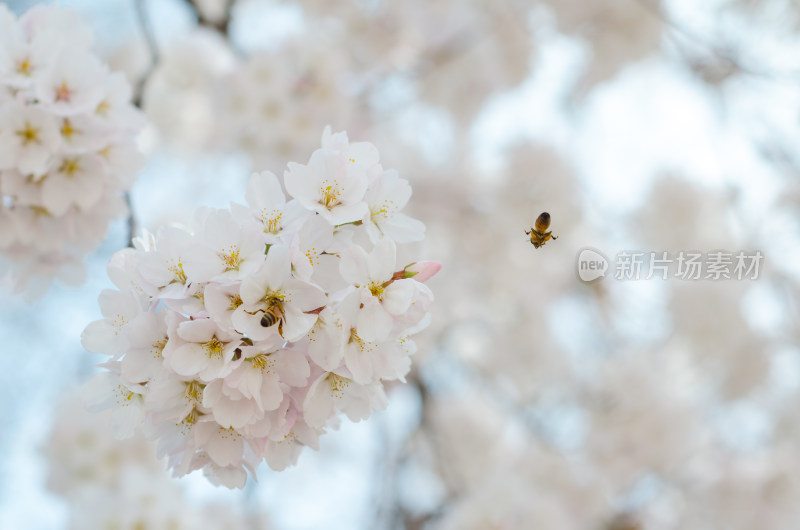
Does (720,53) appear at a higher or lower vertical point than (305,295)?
higher

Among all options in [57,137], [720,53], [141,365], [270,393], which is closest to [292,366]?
[270,393]

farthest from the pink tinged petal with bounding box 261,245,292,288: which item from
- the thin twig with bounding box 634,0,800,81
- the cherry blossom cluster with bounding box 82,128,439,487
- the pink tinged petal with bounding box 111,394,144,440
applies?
the thin twig with bounding box 634,0,800,81

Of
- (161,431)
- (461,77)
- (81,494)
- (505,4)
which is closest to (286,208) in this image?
(161,431)

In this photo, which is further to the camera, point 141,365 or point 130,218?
point 130,218

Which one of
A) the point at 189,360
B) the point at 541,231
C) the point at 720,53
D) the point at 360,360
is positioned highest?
the point at 720,53

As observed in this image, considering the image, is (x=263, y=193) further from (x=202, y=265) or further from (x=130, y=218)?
(x=130, y=218)

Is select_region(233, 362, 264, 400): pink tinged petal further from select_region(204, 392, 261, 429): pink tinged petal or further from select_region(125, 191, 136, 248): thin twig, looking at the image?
select_region(125, 191, 136, 248): thin twig

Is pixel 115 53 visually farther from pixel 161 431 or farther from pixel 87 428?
pixel 161 431
